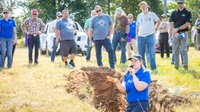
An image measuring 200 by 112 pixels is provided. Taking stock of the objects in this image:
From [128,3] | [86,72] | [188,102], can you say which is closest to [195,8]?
[128,3]

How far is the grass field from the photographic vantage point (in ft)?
24.6

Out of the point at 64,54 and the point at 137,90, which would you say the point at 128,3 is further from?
the point at 137,90

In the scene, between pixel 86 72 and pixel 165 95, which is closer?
pixel 165 95

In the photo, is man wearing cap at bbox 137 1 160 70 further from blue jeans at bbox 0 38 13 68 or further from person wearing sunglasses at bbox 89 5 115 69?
blue jeans at bbox 0 38 13 68

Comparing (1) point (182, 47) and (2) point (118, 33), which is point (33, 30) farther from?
(1) point (182, 47)

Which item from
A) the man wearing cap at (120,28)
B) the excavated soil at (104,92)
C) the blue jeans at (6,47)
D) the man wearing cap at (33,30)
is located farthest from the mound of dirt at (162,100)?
the man wearing cap at (33,30)

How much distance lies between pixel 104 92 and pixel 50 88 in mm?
1582

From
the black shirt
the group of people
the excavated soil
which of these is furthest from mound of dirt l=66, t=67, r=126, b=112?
the black shirt

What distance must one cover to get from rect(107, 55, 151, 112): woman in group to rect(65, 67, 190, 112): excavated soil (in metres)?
0.69

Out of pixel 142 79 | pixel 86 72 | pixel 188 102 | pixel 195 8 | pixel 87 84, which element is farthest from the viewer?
pixel 195 8

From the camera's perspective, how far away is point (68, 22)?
1394 centimetres

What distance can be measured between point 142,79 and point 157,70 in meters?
5.23

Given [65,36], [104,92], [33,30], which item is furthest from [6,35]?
[104,92]

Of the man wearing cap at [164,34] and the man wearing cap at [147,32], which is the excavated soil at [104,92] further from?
the man wearing cap at [164,34]
